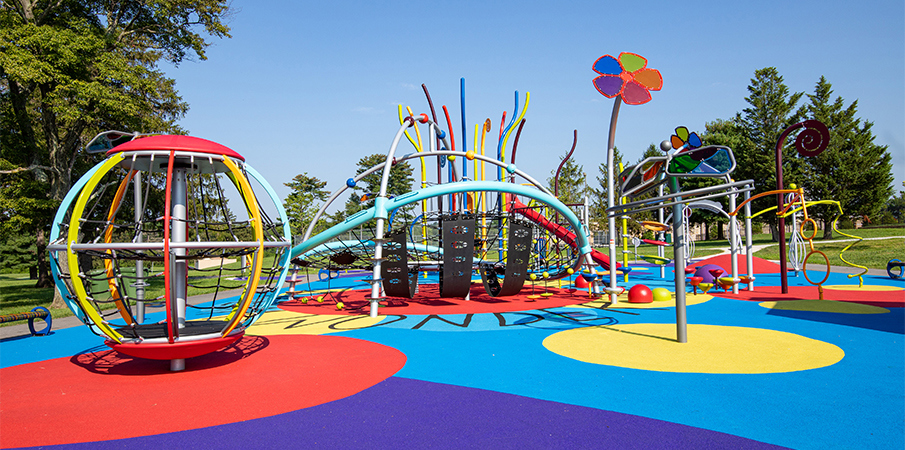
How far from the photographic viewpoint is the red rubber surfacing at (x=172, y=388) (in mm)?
5145

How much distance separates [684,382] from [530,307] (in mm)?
7569

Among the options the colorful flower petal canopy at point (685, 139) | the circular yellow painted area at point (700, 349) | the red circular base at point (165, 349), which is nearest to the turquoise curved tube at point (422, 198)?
the circular yellow painted area at point (700, 349)

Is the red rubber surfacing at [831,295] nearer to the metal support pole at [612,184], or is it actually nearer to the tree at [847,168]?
the metal support pole at [612,184]

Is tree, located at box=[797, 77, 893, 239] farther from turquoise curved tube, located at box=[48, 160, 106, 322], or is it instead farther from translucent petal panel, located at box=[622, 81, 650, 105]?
turquoise curved tube, located at box=[48, 160, 106, 322]

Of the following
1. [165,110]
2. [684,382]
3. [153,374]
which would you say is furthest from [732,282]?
[165,110]

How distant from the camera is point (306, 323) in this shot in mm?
11875

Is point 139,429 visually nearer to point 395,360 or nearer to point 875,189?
point 395,360

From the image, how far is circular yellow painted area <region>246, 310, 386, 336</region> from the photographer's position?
10805mm

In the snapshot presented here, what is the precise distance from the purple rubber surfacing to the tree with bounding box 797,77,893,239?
48.4 meters

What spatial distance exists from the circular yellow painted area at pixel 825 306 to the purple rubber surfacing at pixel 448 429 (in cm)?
946

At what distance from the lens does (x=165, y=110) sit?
77.6 feet

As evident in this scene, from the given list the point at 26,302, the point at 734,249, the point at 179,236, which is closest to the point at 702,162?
the point at 179,236

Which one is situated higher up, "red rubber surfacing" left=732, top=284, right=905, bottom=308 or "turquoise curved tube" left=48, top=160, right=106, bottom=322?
"turquoise curved tube" left=48, top=160, right=106, bottom=322

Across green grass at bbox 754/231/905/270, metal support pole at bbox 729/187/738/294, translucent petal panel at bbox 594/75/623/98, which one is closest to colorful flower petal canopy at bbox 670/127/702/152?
translucent petal panel at bbox 594/75/623/98
